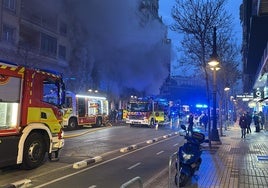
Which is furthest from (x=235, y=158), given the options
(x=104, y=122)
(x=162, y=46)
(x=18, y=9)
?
(x=18, y=9)

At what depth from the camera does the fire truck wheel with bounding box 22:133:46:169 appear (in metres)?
11.1

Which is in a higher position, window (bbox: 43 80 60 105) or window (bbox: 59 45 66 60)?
window (bbox: 59 45 66 60)

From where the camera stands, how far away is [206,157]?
1434 centimetres

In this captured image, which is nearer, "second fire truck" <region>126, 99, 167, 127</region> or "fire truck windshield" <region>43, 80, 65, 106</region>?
"fire truck windshield" <region>43, 80, 65, 106</region>

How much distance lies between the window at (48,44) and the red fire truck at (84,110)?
9717mm

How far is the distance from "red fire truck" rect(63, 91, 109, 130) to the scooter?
787 inches

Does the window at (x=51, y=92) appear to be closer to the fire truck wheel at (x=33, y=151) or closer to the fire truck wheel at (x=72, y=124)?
the fire truck wheel at (x=33, y=151)

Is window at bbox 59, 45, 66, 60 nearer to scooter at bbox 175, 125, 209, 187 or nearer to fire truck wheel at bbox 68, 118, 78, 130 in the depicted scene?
fire truck wheel at bbox 68, 118, 78, 130

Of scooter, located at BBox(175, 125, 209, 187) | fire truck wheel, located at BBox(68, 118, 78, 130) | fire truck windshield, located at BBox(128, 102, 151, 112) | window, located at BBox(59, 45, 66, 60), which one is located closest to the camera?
scooter, located at BBox(175, 125, 209, 187)

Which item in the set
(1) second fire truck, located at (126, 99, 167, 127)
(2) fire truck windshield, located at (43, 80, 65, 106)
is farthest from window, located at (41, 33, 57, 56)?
(2) fire truck windshield, located at (43, 80, 65, 106)

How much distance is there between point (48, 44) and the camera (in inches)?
1683

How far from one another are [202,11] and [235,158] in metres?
10.9

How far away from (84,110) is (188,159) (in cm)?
2394

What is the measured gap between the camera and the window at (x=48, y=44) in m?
41.2
